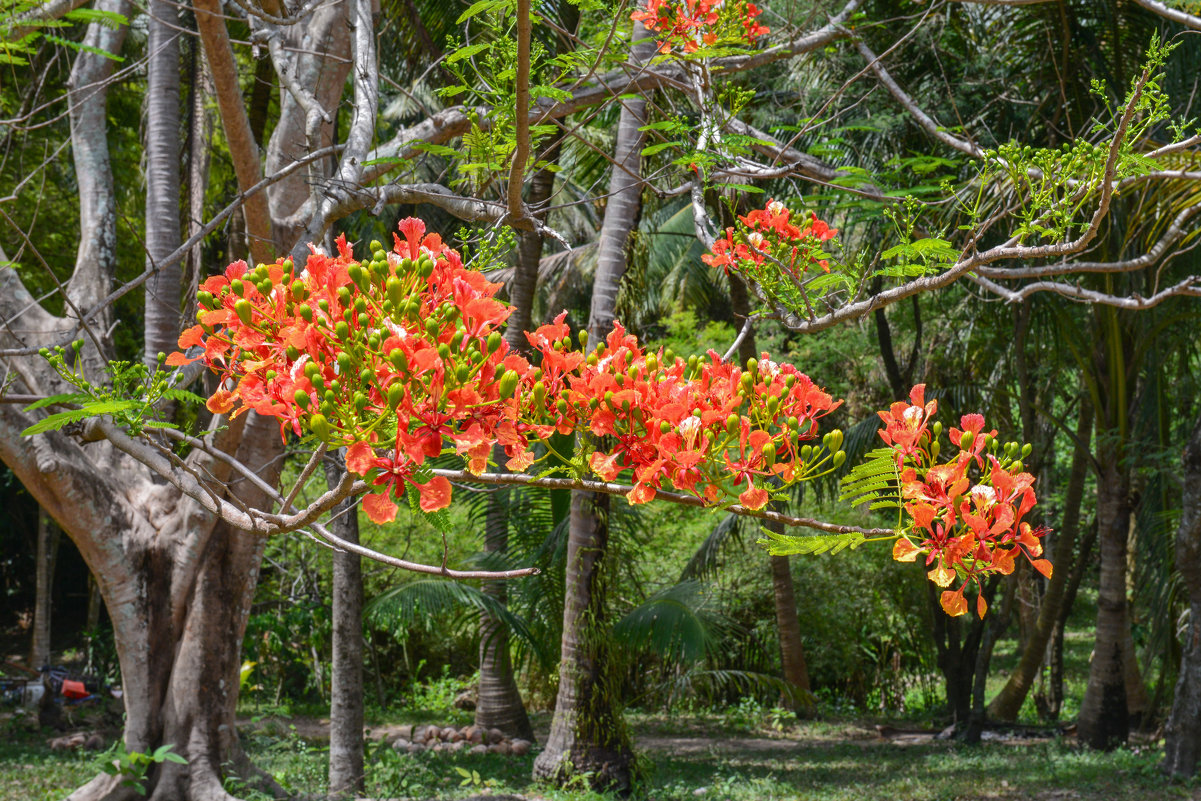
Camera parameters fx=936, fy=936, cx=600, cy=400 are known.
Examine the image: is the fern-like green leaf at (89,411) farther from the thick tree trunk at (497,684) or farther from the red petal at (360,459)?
the thick tree trunk at (497,684)

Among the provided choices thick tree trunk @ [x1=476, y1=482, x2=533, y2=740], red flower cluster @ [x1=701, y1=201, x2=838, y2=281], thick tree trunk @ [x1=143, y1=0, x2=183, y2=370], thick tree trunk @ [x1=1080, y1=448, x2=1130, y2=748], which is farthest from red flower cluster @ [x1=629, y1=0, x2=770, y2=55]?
thick tree trunk @ [x1=1080, y1=448, x2=1130, y2=748]

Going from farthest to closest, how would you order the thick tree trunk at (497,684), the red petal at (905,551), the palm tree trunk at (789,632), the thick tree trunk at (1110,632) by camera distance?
the palm tree trunk at (789,632), the thick tree trunk at (497,684), the thick tree trunk at (1110,632), the red petal at (905,551)

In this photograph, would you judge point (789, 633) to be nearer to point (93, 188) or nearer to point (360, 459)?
point (93, 188)

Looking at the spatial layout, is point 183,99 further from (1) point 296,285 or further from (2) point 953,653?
(2) point 953,653

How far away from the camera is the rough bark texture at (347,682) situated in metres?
5.50

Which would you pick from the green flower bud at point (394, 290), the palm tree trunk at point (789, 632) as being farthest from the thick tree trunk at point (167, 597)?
the palm tree trunk at point (789, 632)

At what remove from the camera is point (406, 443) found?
4.25 ft

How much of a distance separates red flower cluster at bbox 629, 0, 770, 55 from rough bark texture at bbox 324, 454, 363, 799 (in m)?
3.35

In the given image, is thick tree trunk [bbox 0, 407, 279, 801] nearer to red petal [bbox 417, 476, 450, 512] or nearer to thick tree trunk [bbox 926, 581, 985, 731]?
red petal [bbox 417, 476, 450, 512]

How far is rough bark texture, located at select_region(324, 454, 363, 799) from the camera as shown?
5504 millimetres

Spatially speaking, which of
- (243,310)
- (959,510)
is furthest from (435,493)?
(959,510)

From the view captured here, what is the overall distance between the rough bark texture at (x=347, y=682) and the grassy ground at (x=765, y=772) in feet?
0.75

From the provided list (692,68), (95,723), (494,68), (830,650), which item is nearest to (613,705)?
(692,68)

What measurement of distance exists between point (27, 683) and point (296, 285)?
9.67m
